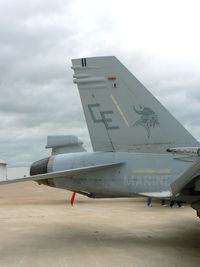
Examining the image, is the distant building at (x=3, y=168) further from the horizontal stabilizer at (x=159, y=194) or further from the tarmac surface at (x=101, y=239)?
the horizontal stabilizer at (x=159, y=194)

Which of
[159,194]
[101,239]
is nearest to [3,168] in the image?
[101,239]

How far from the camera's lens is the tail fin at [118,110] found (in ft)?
18.9

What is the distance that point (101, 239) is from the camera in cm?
634

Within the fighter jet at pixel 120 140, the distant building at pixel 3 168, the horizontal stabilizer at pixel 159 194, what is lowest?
the distant building at pixel 3 168

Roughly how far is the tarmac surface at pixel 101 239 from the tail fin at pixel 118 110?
1.96 metres

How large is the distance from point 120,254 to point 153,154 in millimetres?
1969

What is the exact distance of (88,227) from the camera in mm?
7789

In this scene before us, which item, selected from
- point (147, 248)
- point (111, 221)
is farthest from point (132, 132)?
point (111, 221)

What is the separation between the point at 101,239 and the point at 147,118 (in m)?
2.82

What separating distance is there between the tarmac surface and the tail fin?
1.96 meters

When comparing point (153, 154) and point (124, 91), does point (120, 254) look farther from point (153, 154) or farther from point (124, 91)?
point (124, 91)

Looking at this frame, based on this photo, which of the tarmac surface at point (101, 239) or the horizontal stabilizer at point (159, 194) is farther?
the horizontal stabilizer at point (159, 194)

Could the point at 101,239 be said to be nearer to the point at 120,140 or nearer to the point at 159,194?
the point at 159,194

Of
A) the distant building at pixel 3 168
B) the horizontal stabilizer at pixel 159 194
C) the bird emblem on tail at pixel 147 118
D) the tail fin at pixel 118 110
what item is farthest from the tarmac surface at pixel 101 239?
the distant building at pixel 3 168
